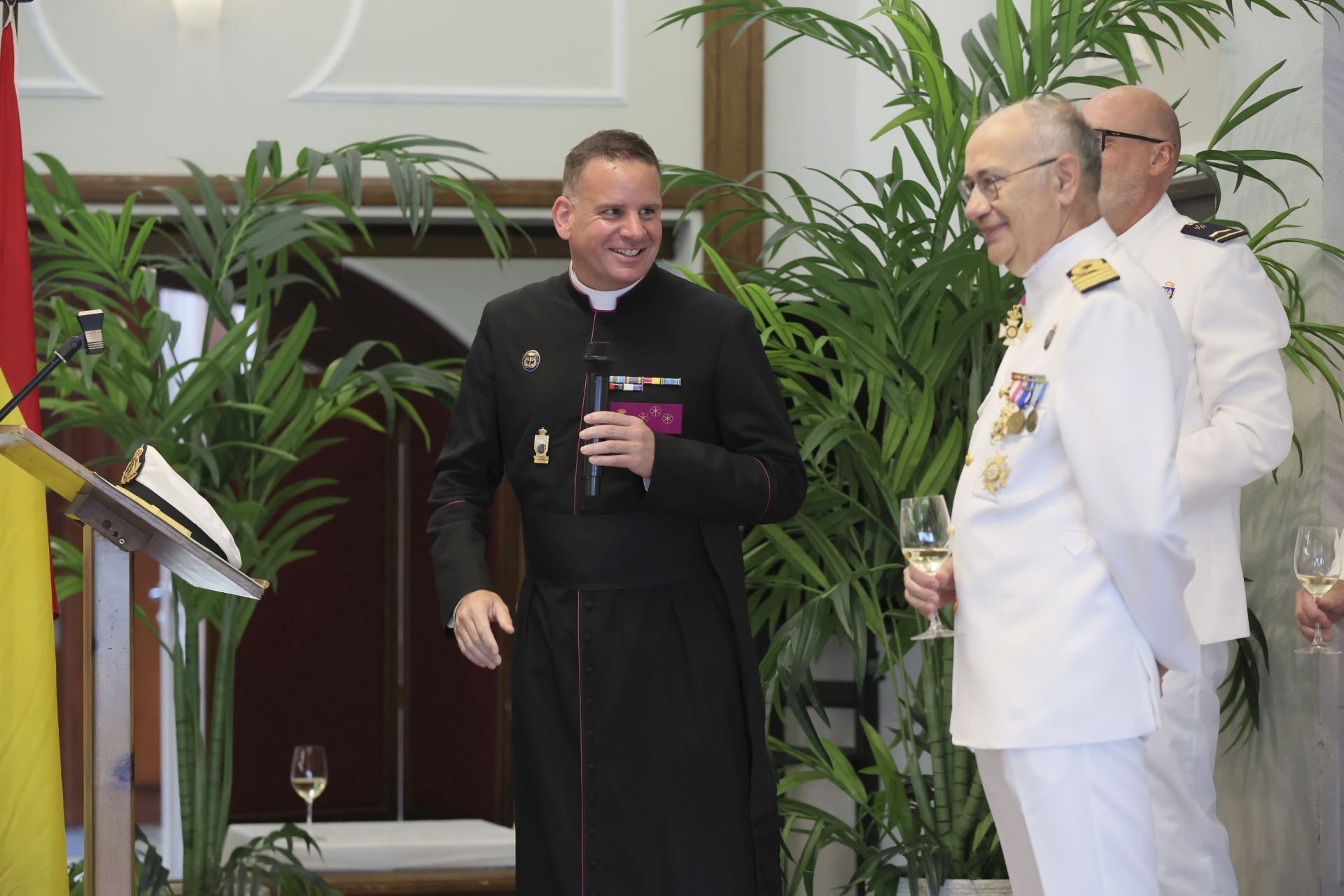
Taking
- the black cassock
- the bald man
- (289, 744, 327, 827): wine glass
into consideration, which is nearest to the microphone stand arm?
the black cassock

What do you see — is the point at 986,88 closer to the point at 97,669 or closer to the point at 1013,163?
the point at 1013,163

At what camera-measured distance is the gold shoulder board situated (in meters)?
2.45

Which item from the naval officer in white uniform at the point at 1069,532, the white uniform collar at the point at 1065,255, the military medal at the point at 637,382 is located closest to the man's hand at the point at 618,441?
the military medal at the point at 637,382

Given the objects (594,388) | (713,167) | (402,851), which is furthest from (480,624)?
(713,167)

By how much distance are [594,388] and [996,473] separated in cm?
56

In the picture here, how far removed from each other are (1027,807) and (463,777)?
184 inches

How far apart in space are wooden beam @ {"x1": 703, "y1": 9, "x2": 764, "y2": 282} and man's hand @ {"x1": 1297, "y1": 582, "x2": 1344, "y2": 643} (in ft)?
9.25

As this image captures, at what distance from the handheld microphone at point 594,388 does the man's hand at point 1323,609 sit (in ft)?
3.79

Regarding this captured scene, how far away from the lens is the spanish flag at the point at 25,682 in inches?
101

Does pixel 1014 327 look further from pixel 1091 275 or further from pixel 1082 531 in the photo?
pixel 1082 531

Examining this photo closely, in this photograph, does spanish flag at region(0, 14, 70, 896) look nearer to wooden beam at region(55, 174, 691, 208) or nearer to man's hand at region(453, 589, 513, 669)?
man's hand at region(453, 589, 513, 669)

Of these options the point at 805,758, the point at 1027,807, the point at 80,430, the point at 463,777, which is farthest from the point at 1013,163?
the point at 80,430

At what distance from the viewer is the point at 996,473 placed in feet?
6.04

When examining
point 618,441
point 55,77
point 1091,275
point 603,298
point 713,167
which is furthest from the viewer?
point 713,167
